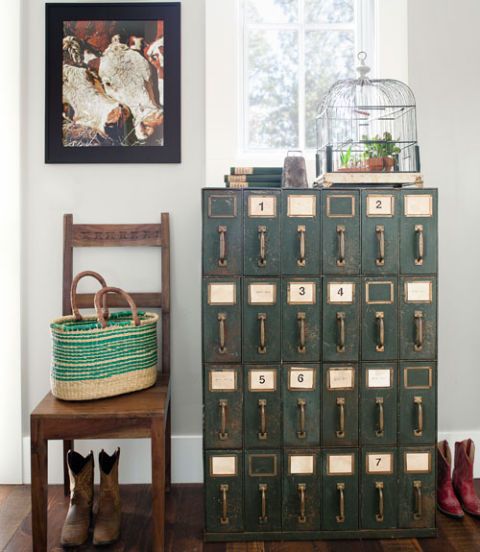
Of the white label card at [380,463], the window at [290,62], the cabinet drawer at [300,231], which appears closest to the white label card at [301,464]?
the white label card at [380,463]

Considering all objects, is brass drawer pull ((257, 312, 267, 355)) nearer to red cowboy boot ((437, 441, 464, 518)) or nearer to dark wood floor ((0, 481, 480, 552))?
dark wood floor ((0, 481, 480, 552))

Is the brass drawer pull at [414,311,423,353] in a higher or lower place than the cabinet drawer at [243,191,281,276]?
lower

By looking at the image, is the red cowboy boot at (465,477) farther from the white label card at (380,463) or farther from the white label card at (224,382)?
the white label card at (224,382)

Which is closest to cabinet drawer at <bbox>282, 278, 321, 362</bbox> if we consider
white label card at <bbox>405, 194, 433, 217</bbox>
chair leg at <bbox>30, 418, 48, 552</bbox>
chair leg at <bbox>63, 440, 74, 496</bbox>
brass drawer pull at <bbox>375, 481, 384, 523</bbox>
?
white label card at <bbox>405, 194, 433, 217</bbox>

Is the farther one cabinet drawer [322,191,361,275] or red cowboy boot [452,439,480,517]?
red cowboy boot [452,439,480,517]

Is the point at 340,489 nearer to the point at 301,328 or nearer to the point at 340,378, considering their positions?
the point at 340,378

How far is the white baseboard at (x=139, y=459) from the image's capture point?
254 cm

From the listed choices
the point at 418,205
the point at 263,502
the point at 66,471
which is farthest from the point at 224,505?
the point at 418,205

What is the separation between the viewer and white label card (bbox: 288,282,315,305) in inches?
80.4

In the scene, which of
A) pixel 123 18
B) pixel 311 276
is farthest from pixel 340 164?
pixel 123 18

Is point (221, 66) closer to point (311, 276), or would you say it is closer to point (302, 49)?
point (302, 49)

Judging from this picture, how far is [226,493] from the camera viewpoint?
6.83 feet

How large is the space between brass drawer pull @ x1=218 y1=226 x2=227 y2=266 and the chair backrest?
492 mm

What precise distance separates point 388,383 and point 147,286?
1.13m
